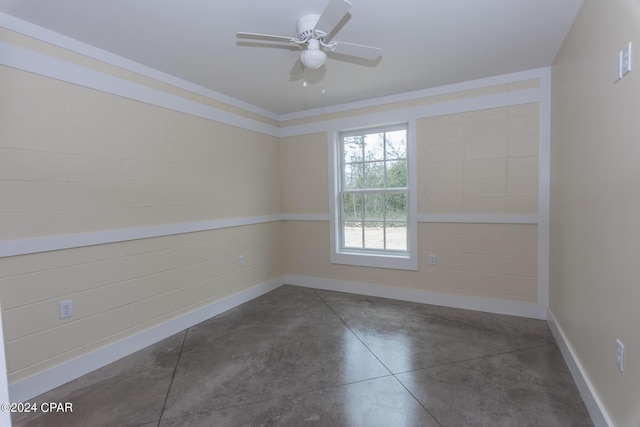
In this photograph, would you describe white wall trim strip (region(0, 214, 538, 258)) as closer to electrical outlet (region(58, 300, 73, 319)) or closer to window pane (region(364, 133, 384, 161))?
electrical outlet (region(58, 300, 73, 319))

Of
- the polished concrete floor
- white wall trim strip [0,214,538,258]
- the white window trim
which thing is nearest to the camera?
the polished concrete floor

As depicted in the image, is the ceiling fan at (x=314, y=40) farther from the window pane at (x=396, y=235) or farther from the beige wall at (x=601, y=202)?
the window pane at (x=396, y=235)

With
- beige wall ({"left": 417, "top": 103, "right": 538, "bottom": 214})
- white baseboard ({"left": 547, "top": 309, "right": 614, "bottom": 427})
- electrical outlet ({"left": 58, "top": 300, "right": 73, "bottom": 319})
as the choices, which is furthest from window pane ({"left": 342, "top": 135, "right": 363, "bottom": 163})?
electrical outlet ({"left": 58, "top": 300, "right": 73, "bottom": 319})

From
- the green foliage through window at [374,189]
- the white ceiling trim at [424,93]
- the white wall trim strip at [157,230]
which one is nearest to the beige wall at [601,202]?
the white ceiling trim at [424,93]

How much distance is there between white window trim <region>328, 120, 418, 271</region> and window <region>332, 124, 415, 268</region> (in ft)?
0.04

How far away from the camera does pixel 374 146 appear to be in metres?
4.04

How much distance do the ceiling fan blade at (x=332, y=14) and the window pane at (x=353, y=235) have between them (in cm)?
270

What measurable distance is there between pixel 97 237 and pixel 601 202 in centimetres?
341

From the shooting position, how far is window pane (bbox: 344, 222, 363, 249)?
4.22 meters

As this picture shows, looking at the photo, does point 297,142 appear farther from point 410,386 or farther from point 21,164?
point 410,386

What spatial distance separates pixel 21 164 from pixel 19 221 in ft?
1.25

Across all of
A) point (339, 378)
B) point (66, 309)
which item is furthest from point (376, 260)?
point (66, 309)

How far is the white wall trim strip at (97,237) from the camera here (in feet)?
6.58

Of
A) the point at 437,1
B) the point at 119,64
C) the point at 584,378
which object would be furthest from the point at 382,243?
the point at 119,64
